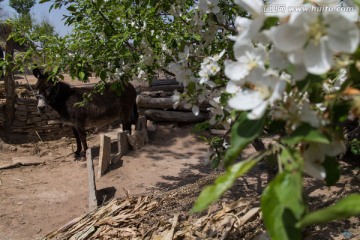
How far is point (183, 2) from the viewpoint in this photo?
2.83m

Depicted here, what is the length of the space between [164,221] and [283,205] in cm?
301

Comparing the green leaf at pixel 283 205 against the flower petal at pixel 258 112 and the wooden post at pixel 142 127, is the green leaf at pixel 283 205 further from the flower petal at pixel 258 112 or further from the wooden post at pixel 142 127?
the wooden post at pixel 142 127

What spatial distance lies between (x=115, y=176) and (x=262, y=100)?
5.33 metres

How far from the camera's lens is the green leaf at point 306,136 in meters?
0.77

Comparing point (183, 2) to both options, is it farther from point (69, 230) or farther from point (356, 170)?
point (356, 170)

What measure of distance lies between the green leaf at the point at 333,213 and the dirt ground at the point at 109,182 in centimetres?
260

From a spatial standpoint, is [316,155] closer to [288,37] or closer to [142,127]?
[288,37]

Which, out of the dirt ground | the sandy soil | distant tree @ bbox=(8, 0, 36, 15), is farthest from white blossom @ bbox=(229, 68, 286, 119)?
distant tree @ bbox=(8, 0, 36, 15)

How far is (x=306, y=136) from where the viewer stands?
2.57ft

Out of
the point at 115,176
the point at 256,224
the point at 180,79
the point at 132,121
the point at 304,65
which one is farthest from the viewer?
the point at 132,121

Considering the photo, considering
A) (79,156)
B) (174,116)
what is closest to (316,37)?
(79,156)

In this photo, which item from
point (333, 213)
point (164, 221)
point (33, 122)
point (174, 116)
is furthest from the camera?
point (174, 116)

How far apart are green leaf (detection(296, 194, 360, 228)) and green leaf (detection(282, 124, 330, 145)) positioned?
0.43 ft

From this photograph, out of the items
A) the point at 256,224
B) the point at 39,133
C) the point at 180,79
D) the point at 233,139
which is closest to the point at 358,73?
the point at 233,139
